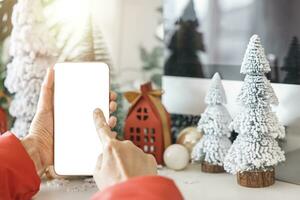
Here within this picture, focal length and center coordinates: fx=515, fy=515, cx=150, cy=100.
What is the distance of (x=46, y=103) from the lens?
2.77 feet

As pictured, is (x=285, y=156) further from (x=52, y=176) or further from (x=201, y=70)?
(x=52, y=176)

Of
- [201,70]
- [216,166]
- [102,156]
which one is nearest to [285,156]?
[216,166]

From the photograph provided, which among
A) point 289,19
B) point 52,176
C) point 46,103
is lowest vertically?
point 52,176

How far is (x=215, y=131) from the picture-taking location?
86cm

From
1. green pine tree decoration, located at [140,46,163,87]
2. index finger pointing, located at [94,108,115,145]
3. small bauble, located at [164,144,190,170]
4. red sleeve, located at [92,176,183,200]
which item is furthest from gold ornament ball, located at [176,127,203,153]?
red sleeve, located at [92,176,183,200]

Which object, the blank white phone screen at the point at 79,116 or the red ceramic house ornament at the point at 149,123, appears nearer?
the blank white phone screen at the point at 79,116

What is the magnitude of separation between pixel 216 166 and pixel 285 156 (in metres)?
0.12

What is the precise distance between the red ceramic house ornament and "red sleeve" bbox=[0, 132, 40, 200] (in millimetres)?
232

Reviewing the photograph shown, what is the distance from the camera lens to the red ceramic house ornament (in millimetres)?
927

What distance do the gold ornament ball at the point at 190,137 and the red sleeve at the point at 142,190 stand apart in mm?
380

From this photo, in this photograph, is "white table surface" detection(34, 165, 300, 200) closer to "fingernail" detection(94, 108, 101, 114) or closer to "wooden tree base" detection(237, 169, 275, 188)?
"wooden tree base" detection(237, 169, 275, 188)

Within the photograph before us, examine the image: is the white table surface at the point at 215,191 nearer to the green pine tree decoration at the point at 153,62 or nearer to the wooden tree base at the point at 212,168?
the wooden tree base at the point at 212,168

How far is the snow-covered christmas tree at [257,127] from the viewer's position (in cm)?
78

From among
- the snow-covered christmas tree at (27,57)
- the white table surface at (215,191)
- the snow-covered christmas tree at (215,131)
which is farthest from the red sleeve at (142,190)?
the snow-covered christmas tree at (27,57)
